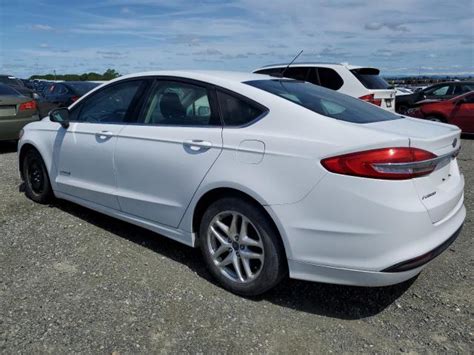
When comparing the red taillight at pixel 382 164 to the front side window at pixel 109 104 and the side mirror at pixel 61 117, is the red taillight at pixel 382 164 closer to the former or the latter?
the front side window at pixel 109 104

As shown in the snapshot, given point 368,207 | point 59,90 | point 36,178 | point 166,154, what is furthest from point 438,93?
point 368,207

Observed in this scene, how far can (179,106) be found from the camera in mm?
3652

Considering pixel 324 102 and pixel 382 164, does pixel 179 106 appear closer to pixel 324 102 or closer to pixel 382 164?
pixel 324 102

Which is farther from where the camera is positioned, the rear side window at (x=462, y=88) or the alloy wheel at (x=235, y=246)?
the rear side window at (x=462, y=88)

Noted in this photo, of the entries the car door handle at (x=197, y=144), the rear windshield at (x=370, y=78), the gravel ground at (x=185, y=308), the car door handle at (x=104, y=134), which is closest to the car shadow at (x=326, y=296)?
the gravel ground at (x=185, y=308)

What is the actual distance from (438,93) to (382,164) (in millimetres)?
14050

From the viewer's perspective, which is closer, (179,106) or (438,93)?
(179,106)

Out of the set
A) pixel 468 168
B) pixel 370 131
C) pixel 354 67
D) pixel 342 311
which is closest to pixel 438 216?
pixel 370 131

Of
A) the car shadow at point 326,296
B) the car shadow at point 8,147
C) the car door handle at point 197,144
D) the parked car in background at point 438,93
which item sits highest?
the car door handle at point 197,144

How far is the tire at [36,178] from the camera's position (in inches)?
199

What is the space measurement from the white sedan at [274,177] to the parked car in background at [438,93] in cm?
1164

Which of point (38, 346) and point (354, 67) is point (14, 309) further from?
point (354, 67)

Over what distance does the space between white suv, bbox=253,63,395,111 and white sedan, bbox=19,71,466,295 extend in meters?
5.59

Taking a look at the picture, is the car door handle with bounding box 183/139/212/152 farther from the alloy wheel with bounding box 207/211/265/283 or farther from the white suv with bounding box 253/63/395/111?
the white suv with bounding box 253/63/395/111
